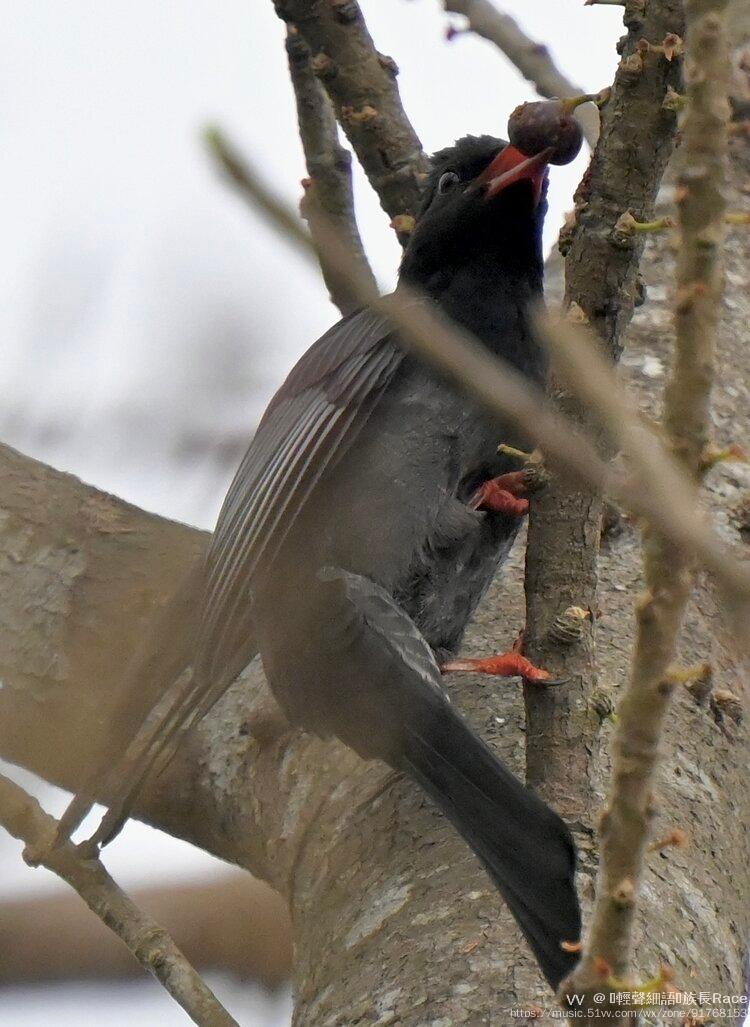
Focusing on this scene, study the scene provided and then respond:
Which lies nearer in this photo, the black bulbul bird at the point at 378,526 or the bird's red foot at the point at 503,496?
the black bulbul bird at the point at 378,526

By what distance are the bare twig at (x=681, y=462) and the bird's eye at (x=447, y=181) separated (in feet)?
8.97

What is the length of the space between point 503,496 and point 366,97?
143cm

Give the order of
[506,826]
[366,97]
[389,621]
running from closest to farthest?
1. [506,826]
2. [389,621]
3. [366,97]

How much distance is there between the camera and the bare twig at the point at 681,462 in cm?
127

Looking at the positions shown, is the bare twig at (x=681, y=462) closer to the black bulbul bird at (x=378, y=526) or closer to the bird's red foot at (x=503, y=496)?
the black bulbul bird at (x=378, y=526)

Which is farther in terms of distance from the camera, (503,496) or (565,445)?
(503,496)

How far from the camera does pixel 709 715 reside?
126 inches

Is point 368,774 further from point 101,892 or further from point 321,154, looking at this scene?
point 321,154

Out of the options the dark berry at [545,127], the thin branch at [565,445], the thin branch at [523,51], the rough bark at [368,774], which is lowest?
the rough bark at [368,774]

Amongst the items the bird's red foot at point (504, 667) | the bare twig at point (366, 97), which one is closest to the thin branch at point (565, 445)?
the bird's red foot at point (504, 667)

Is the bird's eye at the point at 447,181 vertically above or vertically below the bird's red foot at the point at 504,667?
above

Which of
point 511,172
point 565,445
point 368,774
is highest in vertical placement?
point 511,172

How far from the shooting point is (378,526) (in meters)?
3.42

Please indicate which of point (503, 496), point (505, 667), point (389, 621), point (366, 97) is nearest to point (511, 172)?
point (366, 97)
